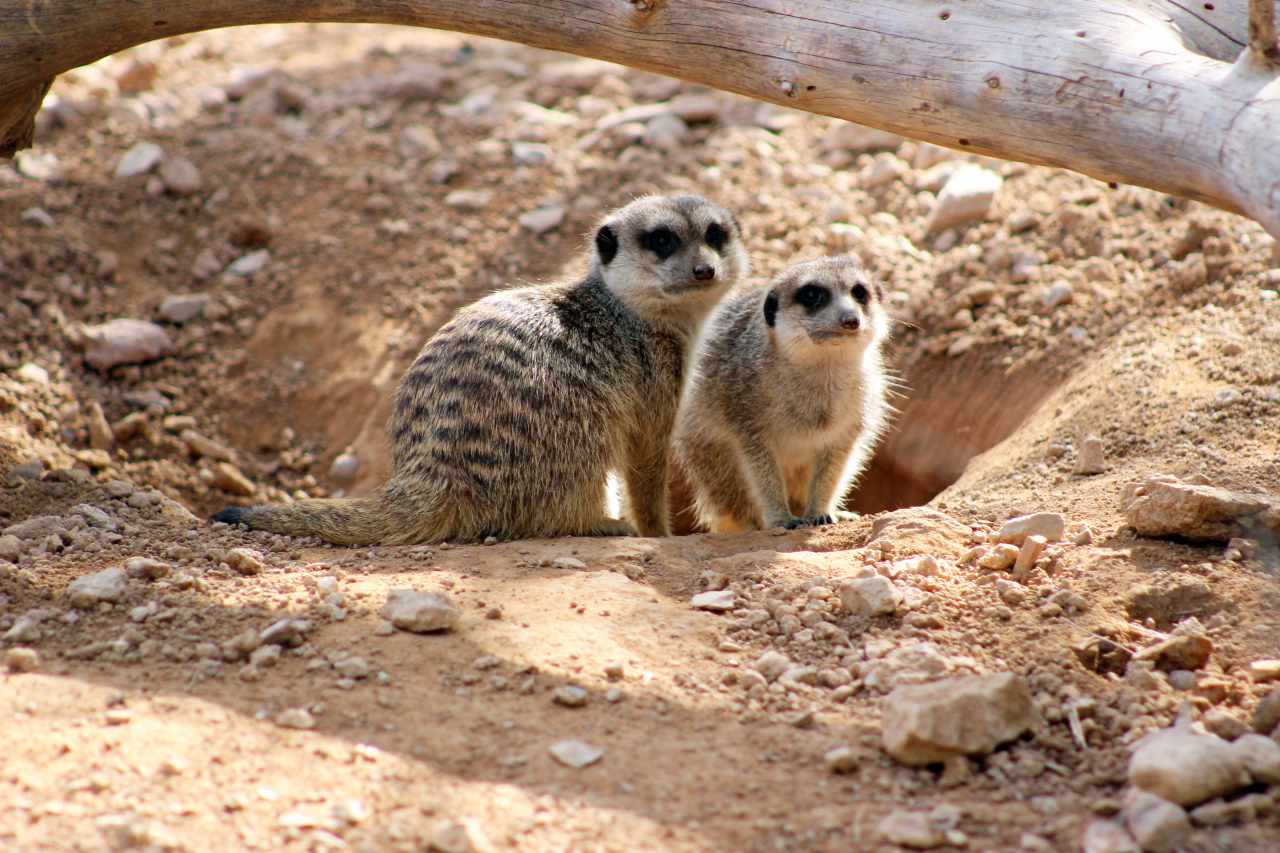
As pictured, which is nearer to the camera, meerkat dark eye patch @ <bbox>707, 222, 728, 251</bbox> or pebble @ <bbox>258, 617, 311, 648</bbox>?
pebble @ <bbox>258, 617, 311, 648</bbox>

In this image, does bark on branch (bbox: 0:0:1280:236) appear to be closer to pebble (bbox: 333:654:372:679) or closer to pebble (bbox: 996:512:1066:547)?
pebble (bbox: 996:512:1066:547)

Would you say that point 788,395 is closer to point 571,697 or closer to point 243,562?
point 243,562

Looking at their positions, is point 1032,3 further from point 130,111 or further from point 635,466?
point 130,111

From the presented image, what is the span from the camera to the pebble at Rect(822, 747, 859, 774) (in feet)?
6.83

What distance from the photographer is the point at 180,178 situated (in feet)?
18.4

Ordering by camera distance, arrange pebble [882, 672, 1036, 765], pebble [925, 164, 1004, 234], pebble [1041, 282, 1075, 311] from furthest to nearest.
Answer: pebble [925, 164, 1004, 234] < pebble [1041, 282, 1075, 311] < pebble [882, 672, 1036, 765]

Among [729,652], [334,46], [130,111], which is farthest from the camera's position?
[334,46]

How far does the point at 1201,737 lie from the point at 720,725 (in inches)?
33.2

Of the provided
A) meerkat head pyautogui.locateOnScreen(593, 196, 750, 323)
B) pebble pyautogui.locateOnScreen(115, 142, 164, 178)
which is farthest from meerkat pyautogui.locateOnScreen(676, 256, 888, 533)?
pebble pyautogui.locateOnScreen(115, 142, 164, 178)

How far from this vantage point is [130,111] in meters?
6.03

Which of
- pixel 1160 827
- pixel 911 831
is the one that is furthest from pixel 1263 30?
pixel 911 831

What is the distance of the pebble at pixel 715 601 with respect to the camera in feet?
9.23

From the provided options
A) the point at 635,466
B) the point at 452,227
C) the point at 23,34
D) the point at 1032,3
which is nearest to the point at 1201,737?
the point at 1032,3

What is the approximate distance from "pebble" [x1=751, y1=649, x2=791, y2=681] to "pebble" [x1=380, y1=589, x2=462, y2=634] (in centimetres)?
67
